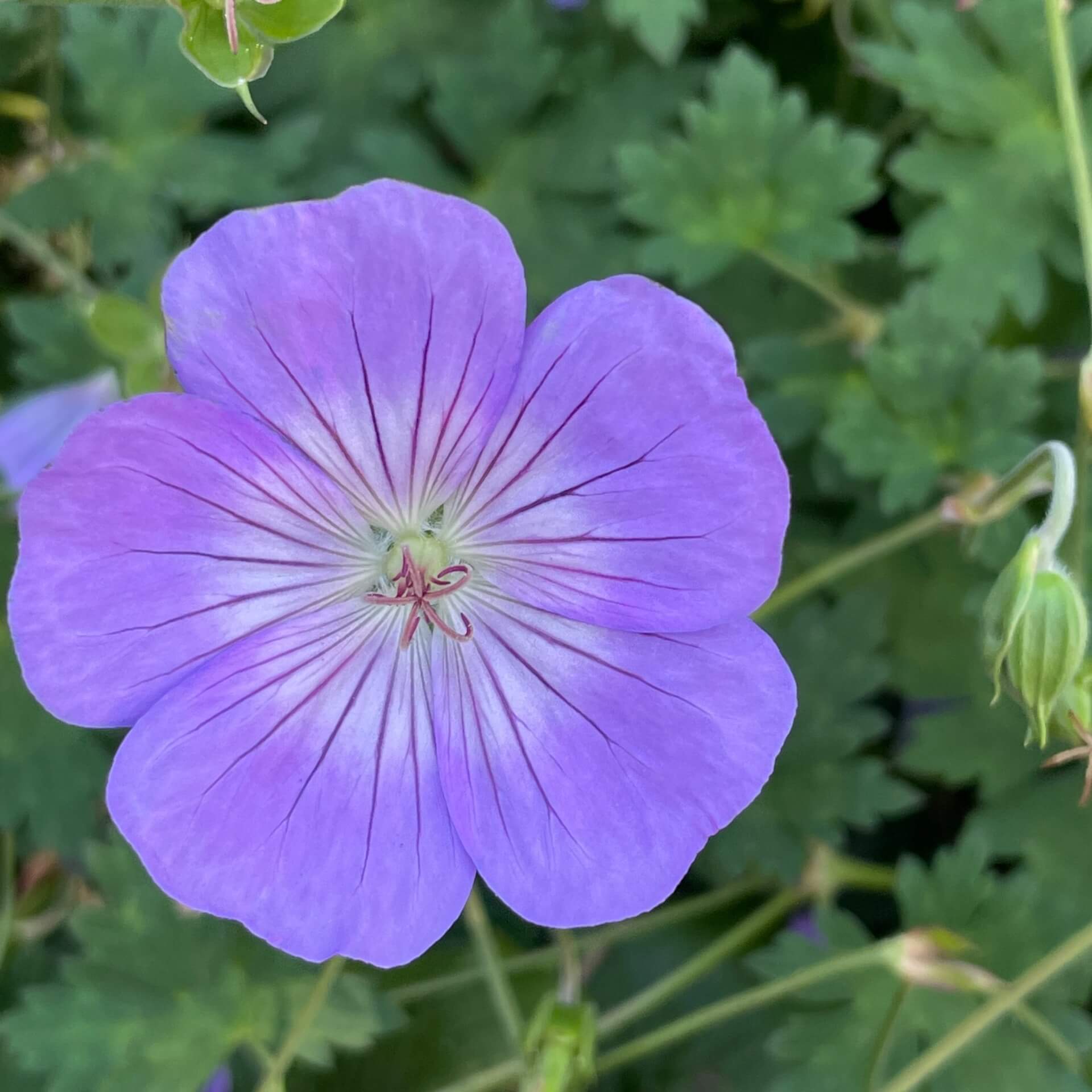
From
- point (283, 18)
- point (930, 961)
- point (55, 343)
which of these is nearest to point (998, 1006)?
point (930, 961)

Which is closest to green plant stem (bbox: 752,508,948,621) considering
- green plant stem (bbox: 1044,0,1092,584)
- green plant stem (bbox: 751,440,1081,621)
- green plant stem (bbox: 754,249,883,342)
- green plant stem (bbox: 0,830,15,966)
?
green plant stem (bbox: 751,440,1081,621)

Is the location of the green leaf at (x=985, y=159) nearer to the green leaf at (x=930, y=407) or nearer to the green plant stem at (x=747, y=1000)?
the green leaf at (x=930, y=407)

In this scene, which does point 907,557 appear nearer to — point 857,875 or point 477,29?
point 857,875

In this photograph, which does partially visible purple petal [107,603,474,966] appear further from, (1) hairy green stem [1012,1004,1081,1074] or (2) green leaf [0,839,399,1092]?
(1) hairy green stem [1012,1004,1081,1074]

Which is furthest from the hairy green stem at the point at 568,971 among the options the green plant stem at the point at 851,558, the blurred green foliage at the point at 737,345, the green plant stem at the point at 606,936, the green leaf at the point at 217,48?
the green leaf at the point at 217,48

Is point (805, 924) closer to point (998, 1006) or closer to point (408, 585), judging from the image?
point (998, 1006)
